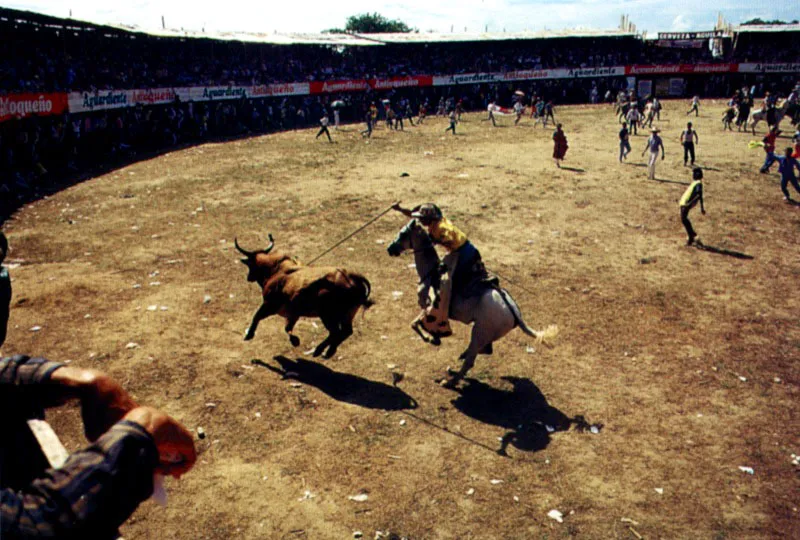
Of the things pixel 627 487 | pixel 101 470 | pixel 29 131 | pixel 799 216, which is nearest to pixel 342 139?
pixel 29 131

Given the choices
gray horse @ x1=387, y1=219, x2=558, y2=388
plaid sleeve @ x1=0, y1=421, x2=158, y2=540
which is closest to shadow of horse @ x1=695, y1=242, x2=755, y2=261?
gray horse @ x1=387, y1=219, x2=558, y2=388

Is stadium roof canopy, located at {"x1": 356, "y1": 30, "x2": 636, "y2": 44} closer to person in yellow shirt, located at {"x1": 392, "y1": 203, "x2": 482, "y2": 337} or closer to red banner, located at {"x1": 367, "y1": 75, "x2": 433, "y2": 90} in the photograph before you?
red banner, located at {"x1": 367, "y1": 75, "x2": 433, "y2": 90}

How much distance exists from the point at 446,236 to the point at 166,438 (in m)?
6.40

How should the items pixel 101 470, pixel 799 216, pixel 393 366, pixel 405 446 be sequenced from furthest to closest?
pixel 799 216, pixel 393 366, pixel 405 446, pixel 101 470

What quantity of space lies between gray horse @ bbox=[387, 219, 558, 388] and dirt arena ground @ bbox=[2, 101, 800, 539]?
1.43 ft

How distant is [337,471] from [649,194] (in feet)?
48.7

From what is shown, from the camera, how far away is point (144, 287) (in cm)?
1073

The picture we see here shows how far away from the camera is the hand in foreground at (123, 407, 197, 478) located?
5.13 feet

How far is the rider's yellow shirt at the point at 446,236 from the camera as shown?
780cm

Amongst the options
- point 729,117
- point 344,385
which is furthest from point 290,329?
point 729,117

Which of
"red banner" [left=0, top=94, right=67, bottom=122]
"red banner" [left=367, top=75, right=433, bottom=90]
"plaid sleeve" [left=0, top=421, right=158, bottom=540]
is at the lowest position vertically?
"plaid sleeve" [left=0, top=421, right=158, bottom=540]

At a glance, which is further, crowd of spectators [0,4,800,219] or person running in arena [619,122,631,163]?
crowd of spectators [0,4,800,219]

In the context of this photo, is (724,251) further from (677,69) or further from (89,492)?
(677,69)

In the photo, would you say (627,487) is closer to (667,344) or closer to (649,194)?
(667,344)
